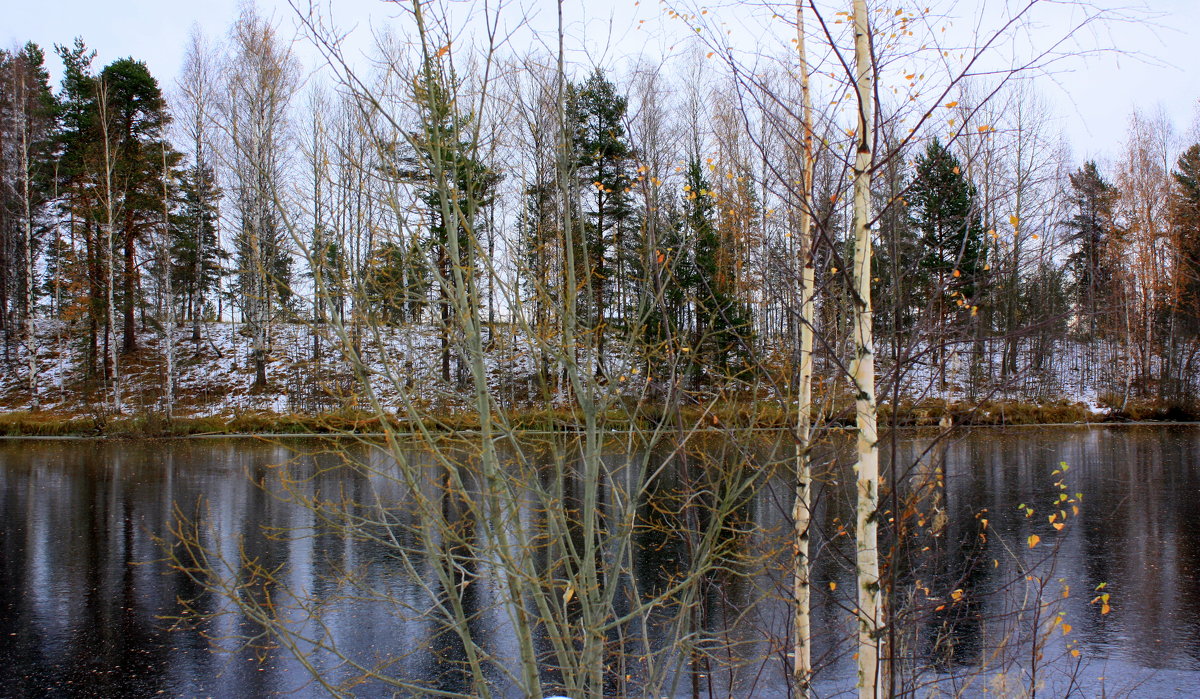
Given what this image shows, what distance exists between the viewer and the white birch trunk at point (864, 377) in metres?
2.76

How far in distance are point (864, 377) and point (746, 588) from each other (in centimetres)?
642

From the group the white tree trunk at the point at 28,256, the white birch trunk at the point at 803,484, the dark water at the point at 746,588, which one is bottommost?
the dark water at the point at 746,588

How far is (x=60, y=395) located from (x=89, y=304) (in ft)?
12.1

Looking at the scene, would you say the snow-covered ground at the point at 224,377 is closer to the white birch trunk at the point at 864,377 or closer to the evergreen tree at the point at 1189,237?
the evergreen tree at the point at 1189,237

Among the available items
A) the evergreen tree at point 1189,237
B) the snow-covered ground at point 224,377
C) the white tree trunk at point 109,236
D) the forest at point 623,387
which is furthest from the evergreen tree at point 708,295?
the evergreen tree at point 1189,237

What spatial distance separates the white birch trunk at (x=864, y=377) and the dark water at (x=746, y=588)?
33 cm

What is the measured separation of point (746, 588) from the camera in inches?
338

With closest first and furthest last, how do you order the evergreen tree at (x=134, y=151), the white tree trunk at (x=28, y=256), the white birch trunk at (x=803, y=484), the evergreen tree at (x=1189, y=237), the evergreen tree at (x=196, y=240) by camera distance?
the white birch trunk at (x=803, y=484)
the white tree trunk at (x=28, y=256)
the evergreen tree at (x=134, y=151)
the evergreen tree at (x=1189, y=237)
the evergreen tree at (x=196, y=240)

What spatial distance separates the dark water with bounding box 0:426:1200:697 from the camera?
582cm

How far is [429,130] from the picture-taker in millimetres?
3059

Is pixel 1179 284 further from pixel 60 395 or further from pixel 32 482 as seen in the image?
pixel 60 395

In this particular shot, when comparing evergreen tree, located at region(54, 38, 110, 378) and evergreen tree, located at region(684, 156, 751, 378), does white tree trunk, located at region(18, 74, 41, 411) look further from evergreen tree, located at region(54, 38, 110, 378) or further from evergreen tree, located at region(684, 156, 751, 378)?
evergreen tree, located at region(684, 156, 751, 378)

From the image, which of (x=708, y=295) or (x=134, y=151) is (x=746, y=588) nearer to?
(x=708, y=295)

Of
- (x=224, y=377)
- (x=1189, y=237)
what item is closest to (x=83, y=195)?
(x=224, y=377)
